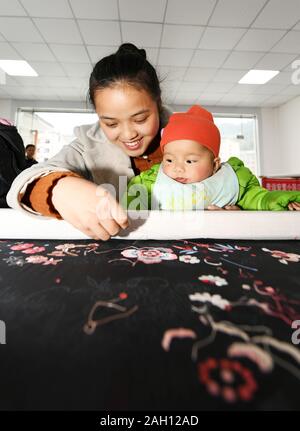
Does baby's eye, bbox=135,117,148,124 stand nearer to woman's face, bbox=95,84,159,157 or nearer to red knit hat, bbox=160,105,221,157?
woman's face, bbox=95,84,159,157

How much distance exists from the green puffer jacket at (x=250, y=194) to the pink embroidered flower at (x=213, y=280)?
0.49 m

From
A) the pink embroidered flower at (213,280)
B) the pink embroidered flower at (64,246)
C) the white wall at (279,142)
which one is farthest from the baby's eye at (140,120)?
the white wall at (279,142)

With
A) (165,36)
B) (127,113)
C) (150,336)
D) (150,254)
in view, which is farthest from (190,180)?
(165,36)

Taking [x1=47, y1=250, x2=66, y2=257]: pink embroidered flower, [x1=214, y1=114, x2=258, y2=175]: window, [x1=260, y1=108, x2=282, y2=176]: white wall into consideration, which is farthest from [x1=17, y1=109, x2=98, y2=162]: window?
[x1=47, y1=250, x2=66, y2=257]: pink embroidered flower

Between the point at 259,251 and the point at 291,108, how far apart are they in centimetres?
592

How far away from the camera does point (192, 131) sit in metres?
0.83

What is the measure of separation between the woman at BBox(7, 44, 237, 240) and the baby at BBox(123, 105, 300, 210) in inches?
2.7

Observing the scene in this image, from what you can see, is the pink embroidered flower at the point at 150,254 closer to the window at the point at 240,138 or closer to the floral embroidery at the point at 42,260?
the floral embroidery at the point at 42,260

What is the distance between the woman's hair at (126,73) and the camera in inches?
29.1

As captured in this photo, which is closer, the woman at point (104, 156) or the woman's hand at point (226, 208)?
the woman at point (104, 156)

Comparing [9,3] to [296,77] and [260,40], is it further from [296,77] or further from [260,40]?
[296,77]

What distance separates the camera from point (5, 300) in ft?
0.97

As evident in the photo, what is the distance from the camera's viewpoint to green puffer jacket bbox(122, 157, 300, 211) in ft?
2.44

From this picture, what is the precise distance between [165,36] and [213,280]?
136 inches
